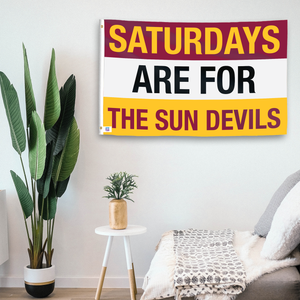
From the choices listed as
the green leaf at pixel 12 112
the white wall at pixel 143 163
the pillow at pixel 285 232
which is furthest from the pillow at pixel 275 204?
the green leaf at pixel 12 112

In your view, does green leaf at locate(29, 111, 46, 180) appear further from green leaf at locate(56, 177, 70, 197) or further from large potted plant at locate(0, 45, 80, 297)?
green leaf at locate(56, 177, 70, 197)

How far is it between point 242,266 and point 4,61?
214 centimetres

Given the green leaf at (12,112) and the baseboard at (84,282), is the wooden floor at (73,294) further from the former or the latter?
the green leaf at (12,112)

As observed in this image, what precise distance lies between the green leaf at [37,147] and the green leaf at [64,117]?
113 mm

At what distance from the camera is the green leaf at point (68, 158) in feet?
7.67

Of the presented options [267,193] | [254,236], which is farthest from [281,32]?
[254,236]

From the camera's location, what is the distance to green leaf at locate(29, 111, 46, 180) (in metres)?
2.21

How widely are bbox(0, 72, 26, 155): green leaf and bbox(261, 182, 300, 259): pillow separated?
158cm

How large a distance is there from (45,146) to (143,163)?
28.0 inches

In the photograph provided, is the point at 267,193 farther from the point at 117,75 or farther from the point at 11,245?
the point at 11,245

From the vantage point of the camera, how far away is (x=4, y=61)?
2.60 m

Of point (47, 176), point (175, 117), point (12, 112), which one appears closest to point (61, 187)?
point (47, 176)

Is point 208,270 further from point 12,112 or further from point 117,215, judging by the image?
point 12,112

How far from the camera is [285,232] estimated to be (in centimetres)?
154
